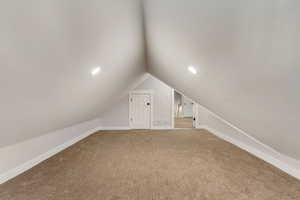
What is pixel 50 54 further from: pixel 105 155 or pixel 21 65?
pixel 105 155

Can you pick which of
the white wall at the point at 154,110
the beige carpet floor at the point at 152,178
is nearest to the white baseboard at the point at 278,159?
the beige carpet floor at the point at 152,178

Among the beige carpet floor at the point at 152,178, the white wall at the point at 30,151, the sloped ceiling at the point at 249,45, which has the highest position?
the sloped ceiling at the point at 249,45

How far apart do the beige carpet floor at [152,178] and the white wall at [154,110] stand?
9.06ft

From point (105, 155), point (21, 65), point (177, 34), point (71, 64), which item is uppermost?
point (177, 34)

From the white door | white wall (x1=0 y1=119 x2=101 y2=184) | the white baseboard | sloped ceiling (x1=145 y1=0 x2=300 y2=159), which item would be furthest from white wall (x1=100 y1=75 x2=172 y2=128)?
sloped ceiling (x1=145 y1=0 x2=300 y2=159)

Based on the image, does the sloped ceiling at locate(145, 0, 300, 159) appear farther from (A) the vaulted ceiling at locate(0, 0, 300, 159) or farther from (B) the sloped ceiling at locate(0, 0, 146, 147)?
(B) the sloped ceiling at locate(0, 0, 146, 147)

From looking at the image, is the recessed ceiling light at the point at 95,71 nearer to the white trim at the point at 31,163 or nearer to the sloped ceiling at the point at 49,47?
the sloped ceiling at the point at 49,47

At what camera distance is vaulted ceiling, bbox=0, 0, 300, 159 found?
0.86 m

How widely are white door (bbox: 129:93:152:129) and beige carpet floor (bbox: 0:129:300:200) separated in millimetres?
2797

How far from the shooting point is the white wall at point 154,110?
609cm

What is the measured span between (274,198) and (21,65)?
2.76 metres

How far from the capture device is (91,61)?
6.29ft

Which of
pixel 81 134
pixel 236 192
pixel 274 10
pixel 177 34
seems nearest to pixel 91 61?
A: pixel 177 34

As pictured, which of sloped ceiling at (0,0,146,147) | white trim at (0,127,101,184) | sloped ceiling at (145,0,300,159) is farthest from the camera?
white trim at (0,127,101,184)
